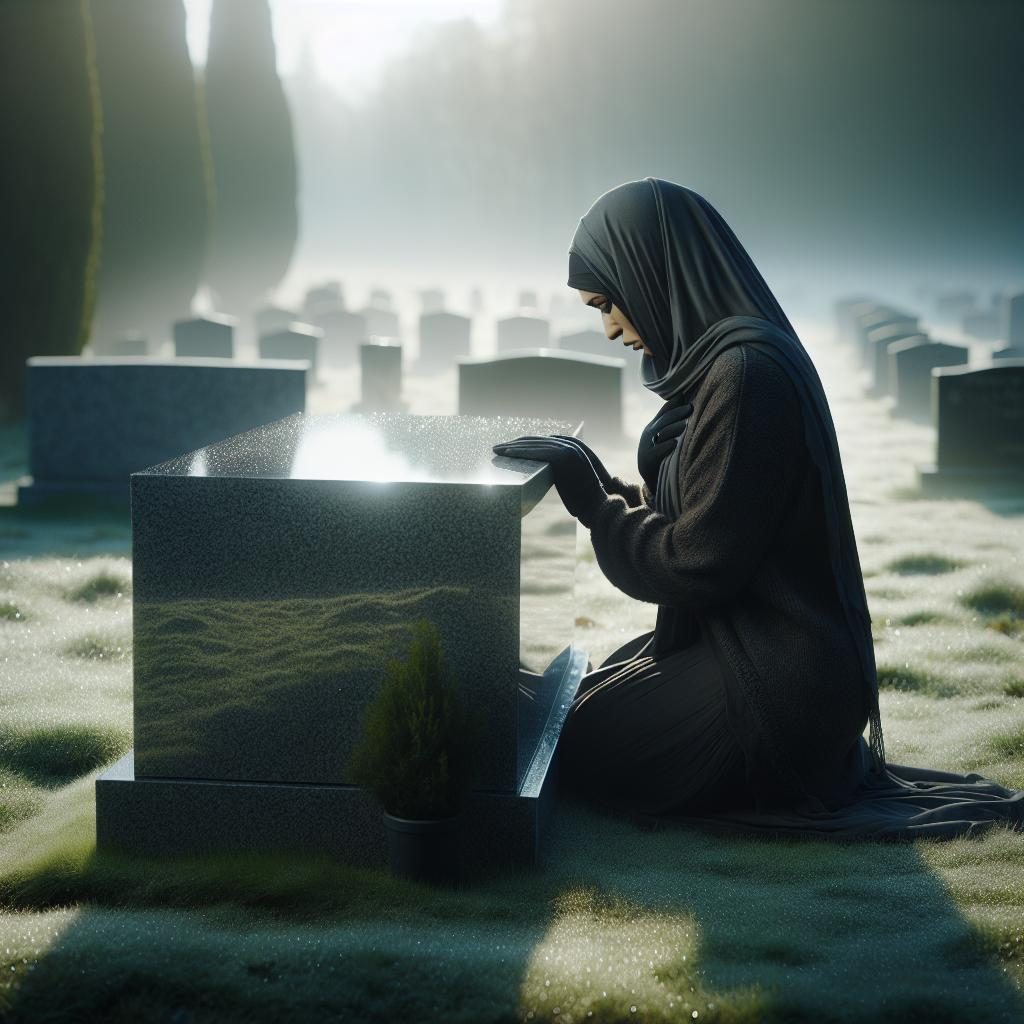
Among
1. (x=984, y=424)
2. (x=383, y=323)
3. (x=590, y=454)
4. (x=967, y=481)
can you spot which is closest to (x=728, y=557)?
(x=590, y=454)

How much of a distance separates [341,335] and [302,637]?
18.9 meters

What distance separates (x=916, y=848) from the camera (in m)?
3.39

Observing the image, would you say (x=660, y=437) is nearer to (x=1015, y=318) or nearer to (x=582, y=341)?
(x=582, y=341)

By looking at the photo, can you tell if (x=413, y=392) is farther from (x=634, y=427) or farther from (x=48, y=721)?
(x=48, y=721)

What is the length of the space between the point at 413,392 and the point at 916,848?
42.9 feet

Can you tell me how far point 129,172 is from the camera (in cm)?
2180

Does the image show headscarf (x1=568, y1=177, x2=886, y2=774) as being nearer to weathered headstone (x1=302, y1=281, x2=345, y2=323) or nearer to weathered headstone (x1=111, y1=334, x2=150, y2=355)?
weathered headstone (x1=111, y1=334, x2=150, y2=355)

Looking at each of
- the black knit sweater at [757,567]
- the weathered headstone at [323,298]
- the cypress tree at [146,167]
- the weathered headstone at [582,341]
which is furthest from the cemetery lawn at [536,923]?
the weathered headstone at [323,298]

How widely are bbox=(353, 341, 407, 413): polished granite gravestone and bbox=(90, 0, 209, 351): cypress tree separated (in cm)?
875

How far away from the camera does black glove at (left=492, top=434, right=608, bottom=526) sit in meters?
3.50

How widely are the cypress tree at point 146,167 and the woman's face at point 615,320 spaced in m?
19.4

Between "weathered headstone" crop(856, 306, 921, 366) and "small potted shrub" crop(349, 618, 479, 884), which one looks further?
"weathered headstone" crop(856, 306, 921, 366)

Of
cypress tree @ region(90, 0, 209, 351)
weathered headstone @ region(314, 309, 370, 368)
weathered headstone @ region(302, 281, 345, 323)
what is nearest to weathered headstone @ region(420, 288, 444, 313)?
weathered headstone @ region(302, 281, 345, 323)

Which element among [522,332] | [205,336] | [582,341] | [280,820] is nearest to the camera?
[280,820]
